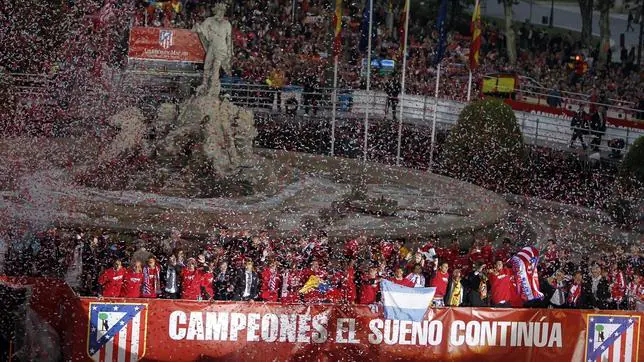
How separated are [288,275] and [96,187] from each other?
6.93 meters

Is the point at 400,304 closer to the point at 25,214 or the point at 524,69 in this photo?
the point at 25,214

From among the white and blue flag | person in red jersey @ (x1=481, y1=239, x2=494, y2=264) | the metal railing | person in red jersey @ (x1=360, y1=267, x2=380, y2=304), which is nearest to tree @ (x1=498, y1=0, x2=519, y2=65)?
the metal railing

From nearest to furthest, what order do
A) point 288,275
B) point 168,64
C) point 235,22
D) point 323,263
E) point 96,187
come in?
point 288,275, point 323,263, point 96,187, point 168,64, point 235,22

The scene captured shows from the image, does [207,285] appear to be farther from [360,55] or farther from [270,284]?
[360,55]

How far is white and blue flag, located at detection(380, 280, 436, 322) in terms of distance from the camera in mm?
18844

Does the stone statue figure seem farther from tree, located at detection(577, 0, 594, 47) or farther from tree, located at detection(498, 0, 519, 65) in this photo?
tree, located at detection(577, 0, 594, 47)

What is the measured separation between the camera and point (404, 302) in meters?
18.9

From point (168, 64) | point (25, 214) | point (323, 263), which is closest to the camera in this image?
point (323, 263)

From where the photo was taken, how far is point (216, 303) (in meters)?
18.5

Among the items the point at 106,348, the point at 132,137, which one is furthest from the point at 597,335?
the point at 132,137

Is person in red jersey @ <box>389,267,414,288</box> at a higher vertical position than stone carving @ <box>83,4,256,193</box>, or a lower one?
lower

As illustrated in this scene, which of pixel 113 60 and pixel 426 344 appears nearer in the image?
pixel 426 344

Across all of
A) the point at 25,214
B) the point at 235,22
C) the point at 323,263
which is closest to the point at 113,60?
the point at 235,22

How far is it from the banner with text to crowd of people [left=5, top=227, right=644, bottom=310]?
966 millimetres
